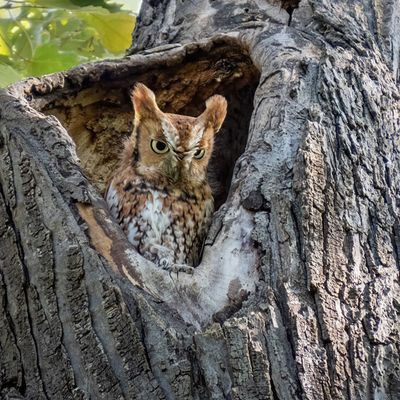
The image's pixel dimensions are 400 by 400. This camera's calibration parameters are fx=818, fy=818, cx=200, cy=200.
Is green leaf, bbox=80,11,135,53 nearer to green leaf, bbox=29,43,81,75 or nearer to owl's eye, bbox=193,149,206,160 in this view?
green leaf, bbox=29,43,81,75

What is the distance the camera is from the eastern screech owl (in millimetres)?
2854

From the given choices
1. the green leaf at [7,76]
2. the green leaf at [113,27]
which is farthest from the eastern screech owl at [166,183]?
the green leaf at [113,27]

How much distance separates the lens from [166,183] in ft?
9.86

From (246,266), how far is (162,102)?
138 cm

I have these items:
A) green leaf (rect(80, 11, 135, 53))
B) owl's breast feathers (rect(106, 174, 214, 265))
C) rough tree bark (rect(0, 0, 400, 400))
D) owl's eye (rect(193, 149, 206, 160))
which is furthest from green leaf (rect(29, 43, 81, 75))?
owl's eye (rect(193, 149, 206, 160))

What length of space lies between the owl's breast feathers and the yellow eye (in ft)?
0.42

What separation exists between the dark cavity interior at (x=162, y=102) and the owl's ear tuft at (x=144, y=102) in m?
0.16

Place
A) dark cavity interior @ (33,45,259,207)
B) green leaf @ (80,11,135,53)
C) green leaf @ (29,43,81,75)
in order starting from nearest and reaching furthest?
dark cavity interior @ (33,45,259,207), green leaf @ (29,43,81,75), green leaf @ (80,11,135,53)

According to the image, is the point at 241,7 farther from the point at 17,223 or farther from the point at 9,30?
the point at 17,223

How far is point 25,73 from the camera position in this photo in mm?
3320

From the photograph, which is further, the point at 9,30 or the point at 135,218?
the point at 9,30

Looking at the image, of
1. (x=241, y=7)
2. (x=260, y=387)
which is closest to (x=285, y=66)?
(x=241, y=7)

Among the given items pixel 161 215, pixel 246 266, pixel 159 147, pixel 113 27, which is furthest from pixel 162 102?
pixel 246 266

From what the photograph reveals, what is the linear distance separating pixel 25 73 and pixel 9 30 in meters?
0.18
